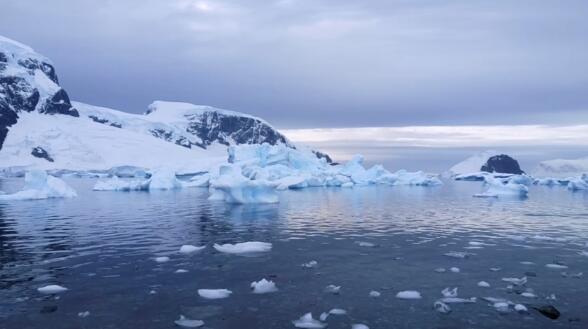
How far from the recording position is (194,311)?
1027 centimetres

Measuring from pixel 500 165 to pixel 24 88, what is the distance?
15991cm

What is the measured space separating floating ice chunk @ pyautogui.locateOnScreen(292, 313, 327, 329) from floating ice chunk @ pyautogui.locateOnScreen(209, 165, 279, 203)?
88.4 feet

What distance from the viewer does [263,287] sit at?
1186 cm

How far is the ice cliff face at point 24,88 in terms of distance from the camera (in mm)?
145875

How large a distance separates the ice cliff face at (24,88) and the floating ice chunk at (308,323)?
500 feet

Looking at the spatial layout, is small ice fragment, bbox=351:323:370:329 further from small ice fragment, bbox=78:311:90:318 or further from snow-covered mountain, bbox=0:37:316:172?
snow-covered mountain, bbox=0:37:316:172

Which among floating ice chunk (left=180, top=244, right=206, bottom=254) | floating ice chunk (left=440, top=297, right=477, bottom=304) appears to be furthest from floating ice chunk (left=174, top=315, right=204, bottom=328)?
floating ice chunk (left=180, top=244, right=206, bottom=254)

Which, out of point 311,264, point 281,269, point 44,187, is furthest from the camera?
point 44,187

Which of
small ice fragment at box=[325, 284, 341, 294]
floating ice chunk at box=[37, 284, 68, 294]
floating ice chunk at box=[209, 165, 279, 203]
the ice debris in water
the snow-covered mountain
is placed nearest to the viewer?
floating ice chunk at box=[37, 284, 68, 294]

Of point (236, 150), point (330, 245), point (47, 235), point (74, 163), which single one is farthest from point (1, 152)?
point (330, 245)

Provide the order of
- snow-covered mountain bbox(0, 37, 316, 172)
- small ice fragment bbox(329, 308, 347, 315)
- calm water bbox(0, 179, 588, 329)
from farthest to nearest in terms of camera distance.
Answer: snow-covered mountain bbox(0, 37, 316, 172) < small ice fragment bbox(329, 308, 347, 315) < calm water bbox(0, 179, 588, 329)

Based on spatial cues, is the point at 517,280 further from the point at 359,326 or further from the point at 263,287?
the point at 263,287

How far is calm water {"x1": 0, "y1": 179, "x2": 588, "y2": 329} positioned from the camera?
32.6 ft

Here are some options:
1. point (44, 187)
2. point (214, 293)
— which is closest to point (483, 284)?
point (214, 293)
